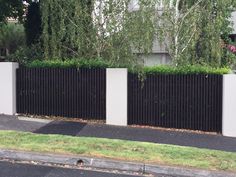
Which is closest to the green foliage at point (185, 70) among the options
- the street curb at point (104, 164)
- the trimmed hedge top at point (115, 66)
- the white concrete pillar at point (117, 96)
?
the trimmed hedge top at point (115, 66)

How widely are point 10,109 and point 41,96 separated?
88 centimetres

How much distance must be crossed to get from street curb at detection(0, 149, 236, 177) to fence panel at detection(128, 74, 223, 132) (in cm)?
396

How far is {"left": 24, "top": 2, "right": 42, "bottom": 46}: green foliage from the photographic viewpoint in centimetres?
1579

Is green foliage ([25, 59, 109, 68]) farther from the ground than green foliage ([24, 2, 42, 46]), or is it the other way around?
green foliage ([24, 2, 42, 46])

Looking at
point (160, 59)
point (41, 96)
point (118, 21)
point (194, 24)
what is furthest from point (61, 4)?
point (160, 59)

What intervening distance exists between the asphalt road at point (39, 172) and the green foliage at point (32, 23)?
28.0 ft

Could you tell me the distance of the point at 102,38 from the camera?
42.8ft

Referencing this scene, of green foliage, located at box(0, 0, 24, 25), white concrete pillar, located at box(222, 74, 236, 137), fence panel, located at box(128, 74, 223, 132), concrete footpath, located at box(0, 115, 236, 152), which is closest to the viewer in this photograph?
concrete footpath, located at box(0, 115, 236, 152)

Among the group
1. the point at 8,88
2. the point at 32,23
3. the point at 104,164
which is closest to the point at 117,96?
the point at 8,88

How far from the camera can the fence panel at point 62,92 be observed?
39.5 ft

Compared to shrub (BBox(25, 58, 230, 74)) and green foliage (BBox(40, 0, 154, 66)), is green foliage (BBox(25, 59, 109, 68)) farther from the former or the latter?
green foliage (BBox(40, 0, 154, 66))

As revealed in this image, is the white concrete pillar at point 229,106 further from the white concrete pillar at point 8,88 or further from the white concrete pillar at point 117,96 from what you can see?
the white concrete pillar at point 8,88

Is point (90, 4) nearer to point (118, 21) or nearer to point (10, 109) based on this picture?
point (118, 21)

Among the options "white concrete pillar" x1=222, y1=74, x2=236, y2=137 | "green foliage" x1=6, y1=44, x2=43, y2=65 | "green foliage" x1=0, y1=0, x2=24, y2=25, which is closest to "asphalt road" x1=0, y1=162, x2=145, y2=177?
"white concrete pillar" x1=222, y1=74, x2=236, y2=137
